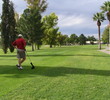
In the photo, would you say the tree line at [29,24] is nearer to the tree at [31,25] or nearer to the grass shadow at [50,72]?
the tree at [31,25]

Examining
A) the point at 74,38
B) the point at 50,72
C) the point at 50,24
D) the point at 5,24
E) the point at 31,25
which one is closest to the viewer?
the point at 50,72

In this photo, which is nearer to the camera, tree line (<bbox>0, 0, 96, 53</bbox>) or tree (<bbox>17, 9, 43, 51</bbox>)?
tree line (<bbox>0, 0, 96, 53</bbox>)

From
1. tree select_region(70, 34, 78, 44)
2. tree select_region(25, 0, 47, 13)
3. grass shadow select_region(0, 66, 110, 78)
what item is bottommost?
grass shadow select_region(0, 66, 110, 78)

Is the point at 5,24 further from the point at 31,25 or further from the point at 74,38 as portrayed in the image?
the point at 74,38

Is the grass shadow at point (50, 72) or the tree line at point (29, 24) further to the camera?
the tree line at point (29, 24)

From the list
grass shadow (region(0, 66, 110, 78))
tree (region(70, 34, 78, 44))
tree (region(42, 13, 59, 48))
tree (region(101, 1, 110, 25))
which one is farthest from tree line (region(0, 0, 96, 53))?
tree (region(70, 34, 78, 44))

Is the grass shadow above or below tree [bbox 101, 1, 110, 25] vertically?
below

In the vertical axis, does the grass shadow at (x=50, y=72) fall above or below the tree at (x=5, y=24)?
below

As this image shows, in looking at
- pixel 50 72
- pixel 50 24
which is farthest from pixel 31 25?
pixel 50 72

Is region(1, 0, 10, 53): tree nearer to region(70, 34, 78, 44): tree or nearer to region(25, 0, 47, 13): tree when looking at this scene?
region(25, 0, 47, 13): tree

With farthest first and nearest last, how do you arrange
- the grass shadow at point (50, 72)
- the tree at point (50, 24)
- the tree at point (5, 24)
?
the tree at point (50, 24)
the tree at point (5, 24)
the grass shadow at point (50, 72)

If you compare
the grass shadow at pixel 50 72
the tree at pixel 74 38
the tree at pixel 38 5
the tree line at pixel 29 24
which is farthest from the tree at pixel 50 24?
the tree at pixel 74 38

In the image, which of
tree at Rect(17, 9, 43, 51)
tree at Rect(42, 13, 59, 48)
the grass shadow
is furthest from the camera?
tree at Rect(42, 13, 59, 48)

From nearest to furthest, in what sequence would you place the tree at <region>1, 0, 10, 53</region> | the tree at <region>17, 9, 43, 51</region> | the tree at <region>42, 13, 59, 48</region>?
the tree at <region>1, 0, 10, 53</region>, the tree at <region>17, 9, 43, 51</region>, the tree at <region>42, 13, 59, 48</region>
